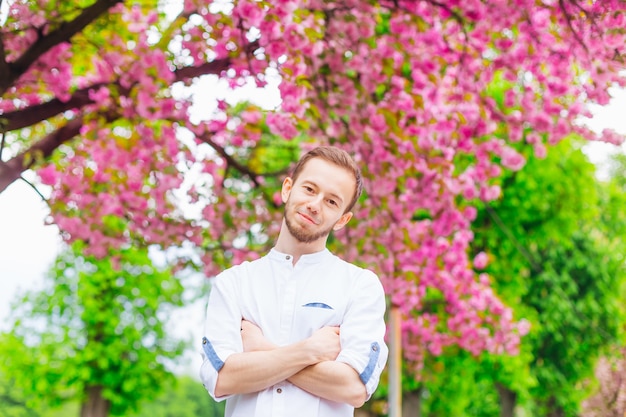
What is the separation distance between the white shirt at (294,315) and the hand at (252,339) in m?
0.02

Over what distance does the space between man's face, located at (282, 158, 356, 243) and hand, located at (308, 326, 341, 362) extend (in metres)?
0.33

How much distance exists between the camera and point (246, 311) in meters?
2.70

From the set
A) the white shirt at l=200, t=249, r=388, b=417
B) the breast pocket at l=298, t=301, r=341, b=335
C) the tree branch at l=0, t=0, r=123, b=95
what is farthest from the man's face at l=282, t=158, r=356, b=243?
the tree branch at l=0, t=0, r=123, b=95

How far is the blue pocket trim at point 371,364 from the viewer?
2.57m

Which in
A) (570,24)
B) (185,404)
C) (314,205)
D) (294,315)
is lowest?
(294,315)

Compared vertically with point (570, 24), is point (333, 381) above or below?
below

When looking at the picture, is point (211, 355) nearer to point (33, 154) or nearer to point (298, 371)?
point (298, 371)

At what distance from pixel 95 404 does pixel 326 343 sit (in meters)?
17.8

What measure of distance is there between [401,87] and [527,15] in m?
1.28

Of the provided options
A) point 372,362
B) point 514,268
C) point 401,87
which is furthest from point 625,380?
point 372,362

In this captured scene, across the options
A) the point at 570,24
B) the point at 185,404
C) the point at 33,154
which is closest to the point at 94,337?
the point at 33,154

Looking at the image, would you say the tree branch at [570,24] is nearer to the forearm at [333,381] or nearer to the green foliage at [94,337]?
the forearm at [333,381]

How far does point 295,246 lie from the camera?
2756mm

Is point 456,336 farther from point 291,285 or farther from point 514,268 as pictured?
point 291,285
